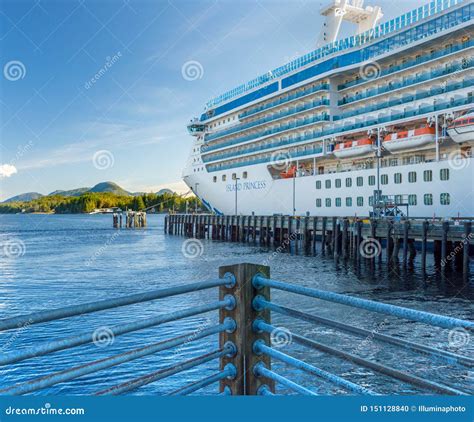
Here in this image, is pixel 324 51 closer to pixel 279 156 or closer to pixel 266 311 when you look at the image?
pixel 279 156

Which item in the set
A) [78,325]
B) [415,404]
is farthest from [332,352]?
[78,325]

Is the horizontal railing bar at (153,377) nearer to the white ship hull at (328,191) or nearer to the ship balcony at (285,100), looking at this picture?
the white ship hull at (328,191)

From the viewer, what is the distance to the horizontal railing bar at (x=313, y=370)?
280cm

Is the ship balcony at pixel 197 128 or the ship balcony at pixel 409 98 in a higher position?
the ship balcony at pixel 197 128

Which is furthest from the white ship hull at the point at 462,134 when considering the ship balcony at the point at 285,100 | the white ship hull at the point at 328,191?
the ship balcony at the point at 285,100

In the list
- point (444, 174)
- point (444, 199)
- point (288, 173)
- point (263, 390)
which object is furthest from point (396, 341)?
point (288, 173)

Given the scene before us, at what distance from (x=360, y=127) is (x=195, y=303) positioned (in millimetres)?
23338

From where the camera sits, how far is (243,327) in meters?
3.30

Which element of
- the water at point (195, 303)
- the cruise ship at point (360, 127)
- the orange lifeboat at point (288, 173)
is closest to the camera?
the water at point (195, 303)

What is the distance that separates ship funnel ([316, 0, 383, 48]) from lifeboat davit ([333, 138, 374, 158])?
54.4ft

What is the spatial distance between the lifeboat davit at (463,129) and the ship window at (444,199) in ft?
11.5

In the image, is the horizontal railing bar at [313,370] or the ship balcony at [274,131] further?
the ship balcony at [274,131]

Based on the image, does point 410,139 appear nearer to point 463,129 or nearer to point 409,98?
point 463,129

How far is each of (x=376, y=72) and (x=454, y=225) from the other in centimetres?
1739
